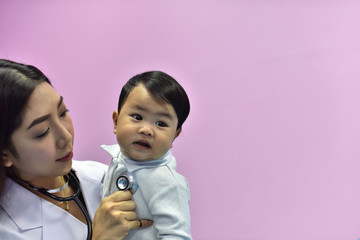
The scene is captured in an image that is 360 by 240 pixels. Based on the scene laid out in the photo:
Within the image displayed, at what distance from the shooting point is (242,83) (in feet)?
6.73

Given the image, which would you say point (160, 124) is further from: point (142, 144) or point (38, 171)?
point (38, 171)

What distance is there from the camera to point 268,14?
6.66ft

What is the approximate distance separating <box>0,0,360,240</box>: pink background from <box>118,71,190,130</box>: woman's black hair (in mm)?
777

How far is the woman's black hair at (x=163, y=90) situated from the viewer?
4.06 ft

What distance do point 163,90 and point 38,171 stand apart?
1.38 feet

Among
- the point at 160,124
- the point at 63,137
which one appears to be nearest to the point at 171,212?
the point at 160,124

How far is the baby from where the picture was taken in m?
1.19

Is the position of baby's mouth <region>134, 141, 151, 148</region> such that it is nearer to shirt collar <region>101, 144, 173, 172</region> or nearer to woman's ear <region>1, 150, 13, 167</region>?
shirt collar <region>101, 144, 173, 172</region>

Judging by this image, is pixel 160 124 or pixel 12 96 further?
pixel 160 124

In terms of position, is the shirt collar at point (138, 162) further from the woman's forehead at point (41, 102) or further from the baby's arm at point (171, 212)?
the woman's forehead at point (41, 102)

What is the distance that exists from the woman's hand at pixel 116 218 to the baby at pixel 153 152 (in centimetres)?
3

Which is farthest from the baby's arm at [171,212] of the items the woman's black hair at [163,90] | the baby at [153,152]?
the woman's black hair at [163,90]

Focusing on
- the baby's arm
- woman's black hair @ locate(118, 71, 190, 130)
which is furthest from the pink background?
the baby's arm

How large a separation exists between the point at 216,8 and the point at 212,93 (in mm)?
405
